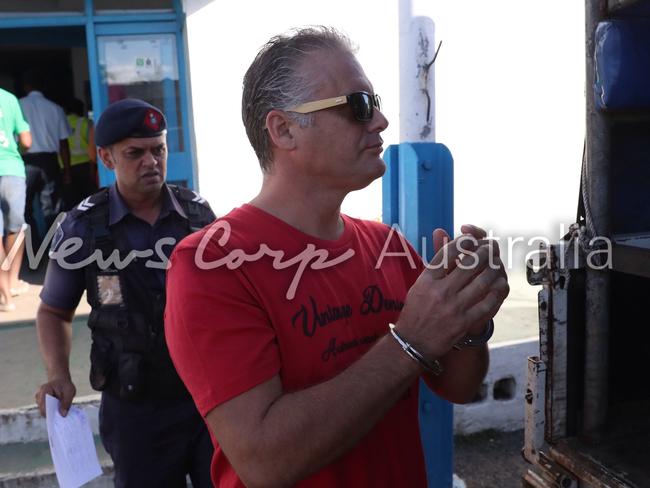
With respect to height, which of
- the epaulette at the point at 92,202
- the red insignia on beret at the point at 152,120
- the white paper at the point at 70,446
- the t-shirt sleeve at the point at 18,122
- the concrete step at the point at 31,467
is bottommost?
the concrete step at the point at 31,467

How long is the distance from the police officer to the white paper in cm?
4

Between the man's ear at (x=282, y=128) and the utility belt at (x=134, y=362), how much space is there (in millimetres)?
1169

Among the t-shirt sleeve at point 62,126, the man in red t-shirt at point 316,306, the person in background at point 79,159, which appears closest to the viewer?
the man in red t-shirt at point 316,306

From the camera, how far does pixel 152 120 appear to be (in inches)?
104

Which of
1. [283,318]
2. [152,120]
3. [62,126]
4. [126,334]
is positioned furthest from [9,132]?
[283,318]

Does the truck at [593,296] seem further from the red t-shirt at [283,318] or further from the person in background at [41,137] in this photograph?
the person in background at [41,137]

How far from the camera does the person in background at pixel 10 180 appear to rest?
17.3 ft

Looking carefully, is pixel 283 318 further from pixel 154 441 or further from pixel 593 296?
pixel 154 441

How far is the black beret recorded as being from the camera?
8.45 ft

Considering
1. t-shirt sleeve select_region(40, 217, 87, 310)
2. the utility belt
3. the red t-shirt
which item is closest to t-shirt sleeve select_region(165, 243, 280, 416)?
the red t-shirt

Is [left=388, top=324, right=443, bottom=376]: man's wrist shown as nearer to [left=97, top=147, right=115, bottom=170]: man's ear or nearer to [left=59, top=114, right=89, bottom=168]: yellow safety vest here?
[left=97, top=147, right=115, bottom=170]: man's ear

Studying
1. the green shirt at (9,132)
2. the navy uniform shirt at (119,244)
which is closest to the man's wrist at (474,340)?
the navy uniform shirt at (119,244)

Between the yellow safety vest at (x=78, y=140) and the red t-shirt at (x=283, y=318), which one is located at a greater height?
the yellow safety vest at (x=78, y=140)

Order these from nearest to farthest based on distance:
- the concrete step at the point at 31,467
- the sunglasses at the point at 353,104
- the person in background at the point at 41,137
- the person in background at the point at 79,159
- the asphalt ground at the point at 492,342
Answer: the sunglasses at the point at 353,104 → the concrete step at the point at 31,467 → the asphalt ground at the point at 492,342 → the person in background at the point at 41,137 → the person in background at the point at 79,159
